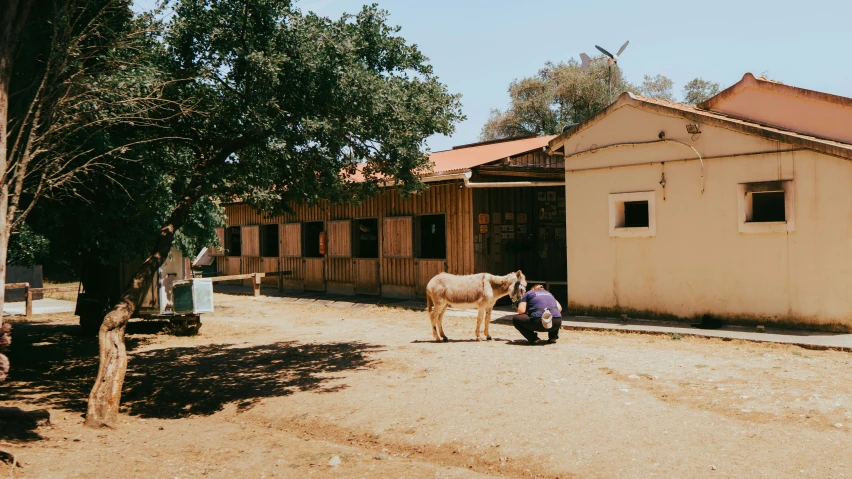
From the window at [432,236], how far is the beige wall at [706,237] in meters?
4.76

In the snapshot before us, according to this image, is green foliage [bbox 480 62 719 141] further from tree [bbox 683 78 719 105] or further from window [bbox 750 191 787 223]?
window [bbox 750 191 787 223]

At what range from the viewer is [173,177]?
1117cm

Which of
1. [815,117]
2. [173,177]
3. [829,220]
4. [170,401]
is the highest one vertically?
[815,117]

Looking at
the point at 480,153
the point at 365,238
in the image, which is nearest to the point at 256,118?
the point at 480,153

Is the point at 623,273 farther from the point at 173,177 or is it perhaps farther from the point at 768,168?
the point at 173,177

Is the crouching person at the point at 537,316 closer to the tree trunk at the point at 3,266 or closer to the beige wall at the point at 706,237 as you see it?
the beige wall at the point at 706,237

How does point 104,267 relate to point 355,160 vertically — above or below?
below

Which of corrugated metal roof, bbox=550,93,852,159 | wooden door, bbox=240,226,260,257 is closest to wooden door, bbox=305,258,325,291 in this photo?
wooden door, bbox=240,226,260,257

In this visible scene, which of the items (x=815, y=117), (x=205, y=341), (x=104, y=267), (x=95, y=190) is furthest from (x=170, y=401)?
(x=815, y=117)

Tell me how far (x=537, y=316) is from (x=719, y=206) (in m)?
4.08

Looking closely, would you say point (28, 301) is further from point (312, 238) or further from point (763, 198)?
point (763, 198)

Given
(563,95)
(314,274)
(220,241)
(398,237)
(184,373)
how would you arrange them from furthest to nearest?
(563,95) < (220,241) < (314,274) < (398,237) < (184,373)

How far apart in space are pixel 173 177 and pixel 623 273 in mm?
8721

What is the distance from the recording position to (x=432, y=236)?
19000 millimetres
